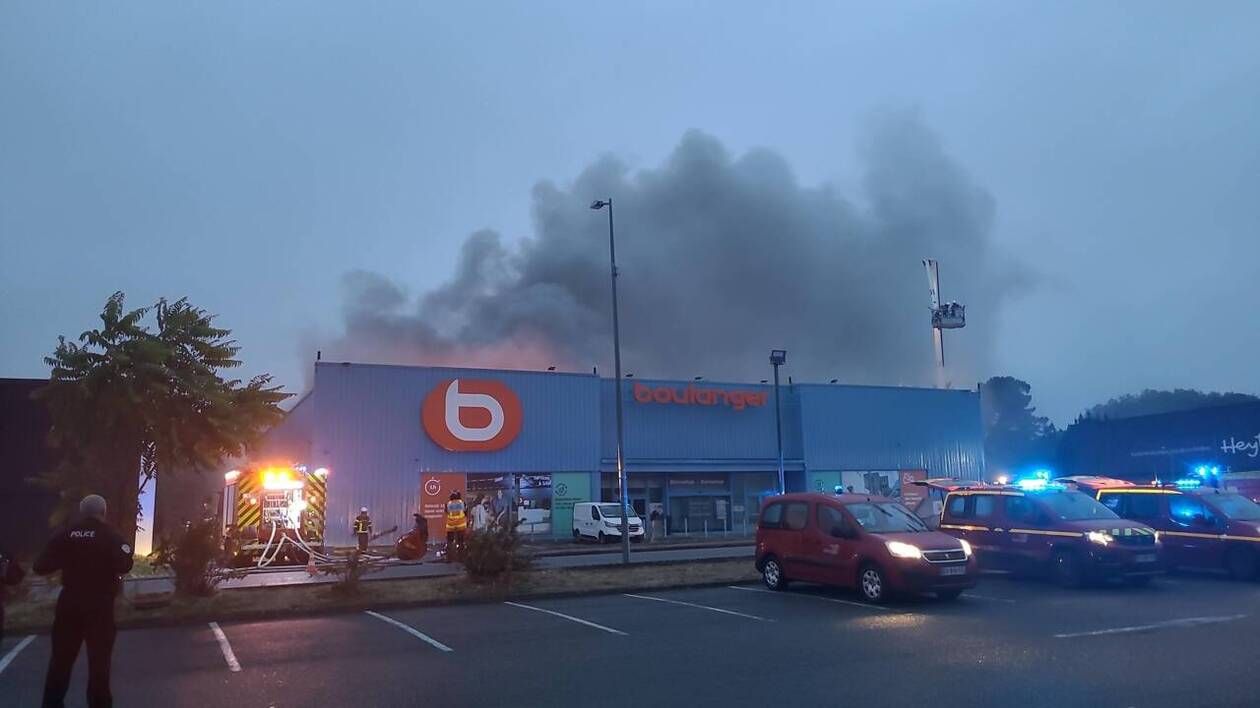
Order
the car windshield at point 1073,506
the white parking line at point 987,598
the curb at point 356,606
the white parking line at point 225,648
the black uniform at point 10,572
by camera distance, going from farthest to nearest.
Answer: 1. the car windshield at point 1073,506
2. the white parking line at point 987,598
3. the curb at point 356,606
4. the white parking line at point 225,648
5. the black uniform at point 10,572

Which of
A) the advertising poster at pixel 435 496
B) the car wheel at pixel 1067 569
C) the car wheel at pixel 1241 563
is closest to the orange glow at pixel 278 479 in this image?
the advertising poster at pixel 435 496

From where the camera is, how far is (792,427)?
1754 inches

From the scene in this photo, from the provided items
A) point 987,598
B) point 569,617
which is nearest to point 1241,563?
point 987,598

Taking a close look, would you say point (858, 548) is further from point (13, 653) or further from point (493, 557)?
point (13, 653)

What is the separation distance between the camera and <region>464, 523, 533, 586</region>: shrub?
50.1 feet

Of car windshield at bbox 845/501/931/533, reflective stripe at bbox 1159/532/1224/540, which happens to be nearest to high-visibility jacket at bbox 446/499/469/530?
car windshield at bbox 845/501/931/533

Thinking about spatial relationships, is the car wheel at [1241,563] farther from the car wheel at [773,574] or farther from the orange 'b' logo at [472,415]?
the orange 'b' logo at [472,415]

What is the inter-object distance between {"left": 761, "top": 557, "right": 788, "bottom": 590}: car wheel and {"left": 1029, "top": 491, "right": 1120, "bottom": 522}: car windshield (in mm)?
4918

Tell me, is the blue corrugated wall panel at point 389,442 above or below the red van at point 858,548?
above

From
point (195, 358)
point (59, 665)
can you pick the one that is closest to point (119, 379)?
point (195, 358)

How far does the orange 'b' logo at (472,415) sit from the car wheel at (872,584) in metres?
25.1

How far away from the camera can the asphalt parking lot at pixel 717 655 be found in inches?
311

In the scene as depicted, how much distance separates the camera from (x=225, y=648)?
427 inches

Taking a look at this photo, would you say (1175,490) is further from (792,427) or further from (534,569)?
(792,427)
